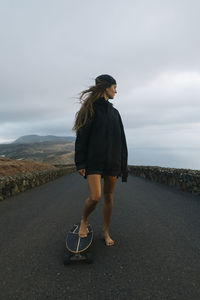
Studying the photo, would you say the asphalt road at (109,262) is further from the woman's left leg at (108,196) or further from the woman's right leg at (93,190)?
the woman's right leg at (93,190)

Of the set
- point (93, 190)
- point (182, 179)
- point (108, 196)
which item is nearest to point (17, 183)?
point (108, 196)

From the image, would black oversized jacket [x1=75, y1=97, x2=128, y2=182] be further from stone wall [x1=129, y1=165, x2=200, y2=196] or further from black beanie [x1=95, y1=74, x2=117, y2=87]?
stone wall [x1=129, y1=165, x2=200, y2=196]

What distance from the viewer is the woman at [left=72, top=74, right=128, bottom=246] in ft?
8.14

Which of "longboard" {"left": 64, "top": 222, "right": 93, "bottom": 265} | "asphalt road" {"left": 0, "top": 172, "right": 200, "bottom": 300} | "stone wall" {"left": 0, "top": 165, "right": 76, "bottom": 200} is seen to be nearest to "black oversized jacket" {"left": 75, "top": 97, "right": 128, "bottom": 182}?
"longboard" {"left": 64, "top": 222, "right": 93, "bottom": 265}

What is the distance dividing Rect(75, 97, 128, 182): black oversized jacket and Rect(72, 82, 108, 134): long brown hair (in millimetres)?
63

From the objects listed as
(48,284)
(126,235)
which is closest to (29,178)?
(126,235)

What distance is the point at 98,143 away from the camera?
2.52 m

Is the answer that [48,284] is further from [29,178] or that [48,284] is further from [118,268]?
[29,178]

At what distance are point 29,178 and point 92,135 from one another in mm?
7993

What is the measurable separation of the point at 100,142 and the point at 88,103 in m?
0.59

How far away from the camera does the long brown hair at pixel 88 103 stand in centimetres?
257

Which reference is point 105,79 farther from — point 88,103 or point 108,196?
point 108,196

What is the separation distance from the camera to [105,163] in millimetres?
2576

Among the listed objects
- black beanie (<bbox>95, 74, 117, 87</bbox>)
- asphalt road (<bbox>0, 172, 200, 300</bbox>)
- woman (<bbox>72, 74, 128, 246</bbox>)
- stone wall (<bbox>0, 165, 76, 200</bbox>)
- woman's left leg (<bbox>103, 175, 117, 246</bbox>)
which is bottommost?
stone wall (<bbox>0, 165, 76, 200</bbox>)
